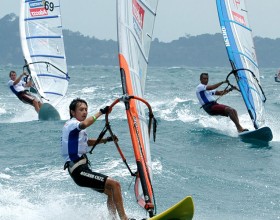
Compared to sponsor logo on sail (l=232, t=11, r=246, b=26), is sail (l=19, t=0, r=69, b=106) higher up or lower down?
lower down

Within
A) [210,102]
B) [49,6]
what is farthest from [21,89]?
[210,102]

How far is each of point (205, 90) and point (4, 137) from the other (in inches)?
143

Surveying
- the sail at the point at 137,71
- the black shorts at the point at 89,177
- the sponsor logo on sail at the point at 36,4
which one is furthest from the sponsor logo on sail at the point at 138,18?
the sponsor logo on sail at the point at 36,4

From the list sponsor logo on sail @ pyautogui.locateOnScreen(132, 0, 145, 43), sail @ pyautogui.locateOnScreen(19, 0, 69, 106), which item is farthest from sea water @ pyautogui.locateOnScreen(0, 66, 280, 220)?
sponsor logo on sail @ pyautogui.locateOnScreen(132, 0, 145, 43)

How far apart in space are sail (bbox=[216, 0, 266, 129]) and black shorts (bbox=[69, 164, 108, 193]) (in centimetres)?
652

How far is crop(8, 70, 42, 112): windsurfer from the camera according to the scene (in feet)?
49.8

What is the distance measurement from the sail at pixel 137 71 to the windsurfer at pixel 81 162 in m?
0.38

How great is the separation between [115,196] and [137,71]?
1110mm

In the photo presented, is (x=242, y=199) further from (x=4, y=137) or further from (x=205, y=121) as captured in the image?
(x=205, y=121)

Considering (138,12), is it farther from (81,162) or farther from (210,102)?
(210,102)

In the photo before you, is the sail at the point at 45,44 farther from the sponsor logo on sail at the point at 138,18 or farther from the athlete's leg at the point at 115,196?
the athlete's leg at the point at 115,196

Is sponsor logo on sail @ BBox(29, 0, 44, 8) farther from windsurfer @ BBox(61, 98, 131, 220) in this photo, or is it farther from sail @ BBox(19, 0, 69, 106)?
windsurfer @ BBox(61, 98, 131, 220)

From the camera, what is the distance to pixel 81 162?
629 cm

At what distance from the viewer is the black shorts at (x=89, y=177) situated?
20.3 ft
